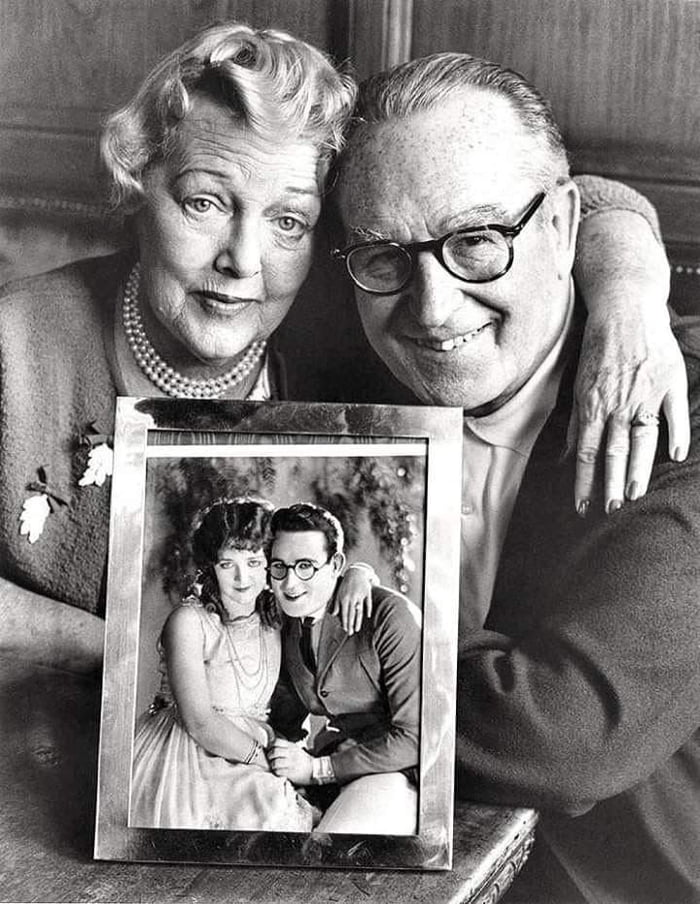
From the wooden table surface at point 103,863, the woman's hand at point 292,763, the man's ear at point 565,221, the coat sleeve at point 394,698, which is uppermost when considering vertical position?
the man's ear at point 565,221

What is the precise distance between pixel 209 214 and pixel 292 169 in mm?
83

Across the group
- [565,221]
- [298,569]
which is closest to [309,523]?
[298,569]

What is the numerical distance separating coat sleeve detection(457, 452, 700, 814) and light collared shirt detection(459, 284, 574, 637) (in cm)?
7

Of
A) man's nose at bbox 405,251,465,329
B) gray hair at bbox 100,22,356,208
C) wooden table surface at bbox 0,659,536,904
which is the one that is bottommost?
wooden table surface at bbox 0,659,536,904

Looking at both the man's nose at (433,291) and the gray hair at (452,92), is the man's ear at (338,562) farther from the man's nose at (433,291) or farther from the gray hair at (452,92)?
the gray hair at (452,92)

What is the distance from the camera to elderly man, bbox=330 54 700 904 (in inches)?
34.1

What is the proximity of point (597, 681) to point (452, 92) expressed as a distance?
516mm

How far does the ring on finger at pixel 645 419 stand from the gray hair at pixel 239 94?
35cm

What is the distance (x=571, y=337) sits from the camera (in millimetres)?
939

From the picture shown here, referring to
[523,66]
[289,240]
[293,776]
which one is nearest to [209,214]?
[289,240]

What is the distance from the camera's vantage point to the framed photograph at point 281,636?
2.90 feet

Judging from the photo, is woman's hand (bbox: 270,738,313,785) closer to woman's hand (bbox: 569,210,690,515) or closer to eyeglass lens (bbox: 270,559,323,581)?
eyeglass lens (bbox: 270,559,323,581)

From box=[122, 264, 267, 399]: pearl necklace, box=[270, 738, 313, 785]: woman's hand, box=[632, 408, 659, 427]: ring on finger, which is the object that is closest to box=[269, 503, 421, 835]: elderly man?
box=[270, 738, 313, 785]: woman's hand

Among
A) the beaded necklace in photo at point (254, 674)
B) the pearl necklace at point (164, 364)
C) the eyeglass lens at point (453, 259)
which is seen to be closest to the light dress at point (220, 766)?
the beaded necklace in photo at point (254, 674)
